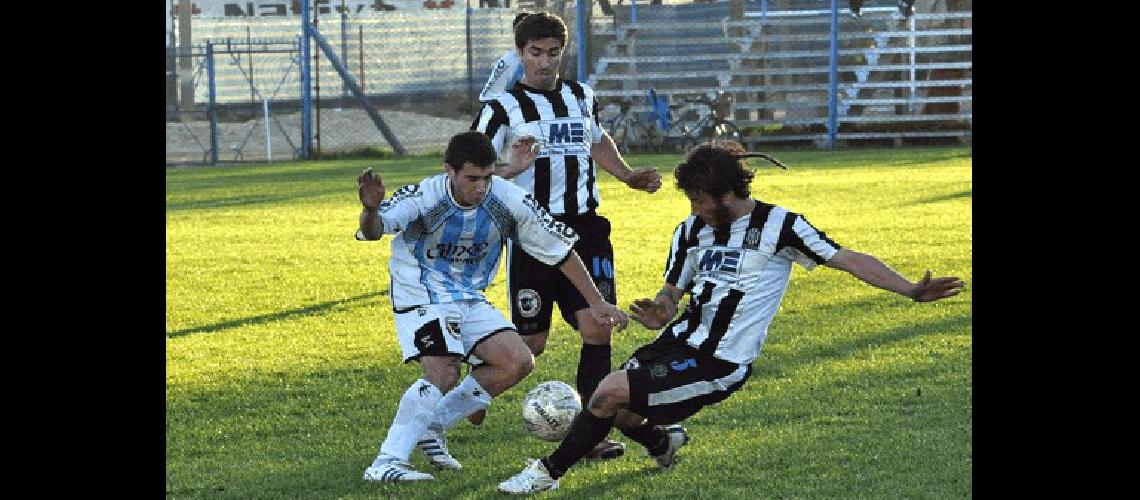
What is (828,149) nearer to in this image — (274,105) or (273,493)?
(274,105)

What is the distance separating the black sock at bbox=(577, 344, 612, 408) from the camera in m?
7.27

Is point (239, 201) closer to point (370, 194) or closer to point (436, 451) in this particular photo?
point (436, 451)

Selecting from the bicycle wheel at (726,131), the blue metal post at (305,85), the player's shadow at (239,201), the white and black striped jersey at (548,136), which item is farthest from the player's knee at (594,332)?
the blue metal post at (305,85)

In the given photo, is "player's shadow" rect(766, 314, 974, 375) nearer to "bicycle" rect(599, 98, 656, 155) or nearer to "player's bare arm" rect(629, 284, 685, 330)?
"player's bare arm" rect(629, 284, 685, 330)

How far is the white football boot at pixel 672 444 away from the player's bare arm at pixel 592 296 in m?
0.48

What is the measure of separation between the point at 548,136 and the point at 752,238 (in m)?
1.67

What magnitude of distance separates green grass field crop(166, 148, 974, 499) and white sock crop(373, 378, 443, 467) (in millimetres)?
Answer: 164

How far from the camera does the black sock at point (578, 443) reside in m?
6.16

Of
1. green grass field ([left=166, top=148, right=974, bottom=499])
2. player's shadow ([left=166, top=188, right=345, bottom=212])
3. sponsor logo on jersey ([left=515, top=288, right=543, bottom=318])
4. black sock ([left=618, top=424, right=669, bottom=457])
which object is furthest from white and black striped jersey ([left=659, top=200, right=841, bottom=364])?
player's shadow ([left=166, top=188, right=345, bottom=212])
